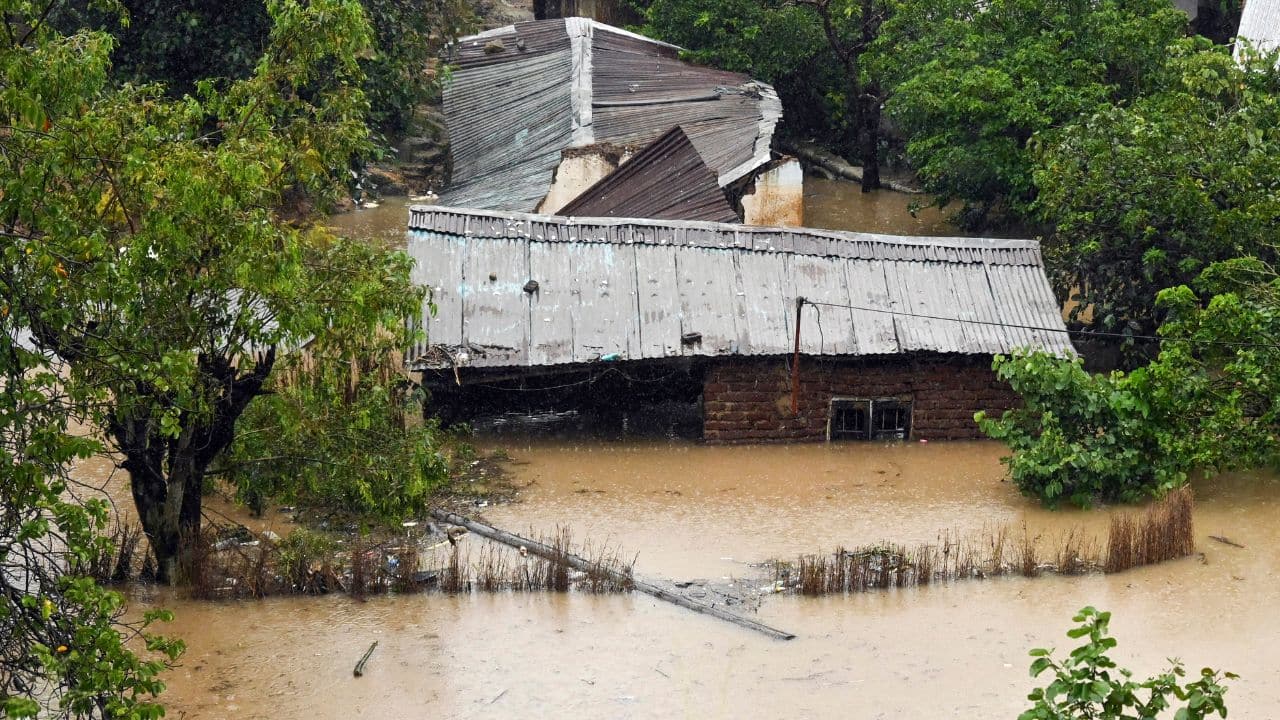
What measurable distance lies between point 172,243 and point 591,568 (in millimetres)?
3641

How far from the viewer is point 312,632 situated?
8773 mm

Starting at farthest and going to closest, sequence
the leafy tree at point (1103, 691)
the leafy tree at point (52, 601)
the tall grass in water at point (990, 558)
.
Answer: the tall grass in water at point (990, 558)
the leafy tree at point (1103, 691)
the leafy tree at point (52, 601)

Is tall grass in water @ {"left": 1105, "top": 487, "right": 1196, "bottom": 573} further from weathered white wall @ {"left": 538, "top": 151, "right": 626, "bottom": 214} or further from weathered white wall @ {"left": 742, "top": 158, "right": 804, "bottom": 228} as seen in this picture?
weathered white wall @ {"left": 538, "top": 151, "right": 626, "bottom": 214}

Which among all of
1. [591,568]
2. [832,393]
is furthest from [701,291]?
[591,568]

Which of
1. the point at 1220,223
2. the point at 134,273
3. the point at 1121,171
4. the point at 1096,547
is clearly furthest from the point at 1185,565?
the point at 134,273

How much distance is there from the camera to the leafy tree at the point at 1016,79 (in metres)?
15.8

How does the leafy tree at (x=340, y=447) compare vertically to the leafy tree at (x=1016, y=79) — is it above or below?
below

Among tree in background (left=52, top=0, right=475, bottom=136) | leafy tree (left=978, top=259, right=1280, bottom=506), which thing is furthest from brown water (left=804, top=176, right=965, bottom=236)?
leafy tree (left=978, top=259, right=1280, bottom=506)

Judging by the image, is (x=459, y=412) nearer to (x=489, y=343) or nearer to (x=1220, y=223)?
(x=489, y=343)

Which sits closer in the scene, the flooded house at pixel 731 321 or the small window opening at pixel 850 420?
the flooded house at pixel 731 321

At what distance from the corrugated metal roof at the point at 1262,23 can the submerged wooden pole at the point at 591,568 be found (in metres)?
10.3

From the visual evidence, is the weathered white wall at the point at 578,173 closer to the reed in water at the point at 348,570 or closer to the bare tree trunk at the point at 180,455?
the reed in water at the point at 348,570

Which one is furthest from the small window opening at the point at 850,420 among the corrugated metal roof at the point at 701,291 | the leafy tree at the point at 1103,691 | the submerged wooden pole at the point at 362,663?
the leafy tree at the point at 1103,691

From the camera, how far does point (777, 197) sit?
55.5 feet
